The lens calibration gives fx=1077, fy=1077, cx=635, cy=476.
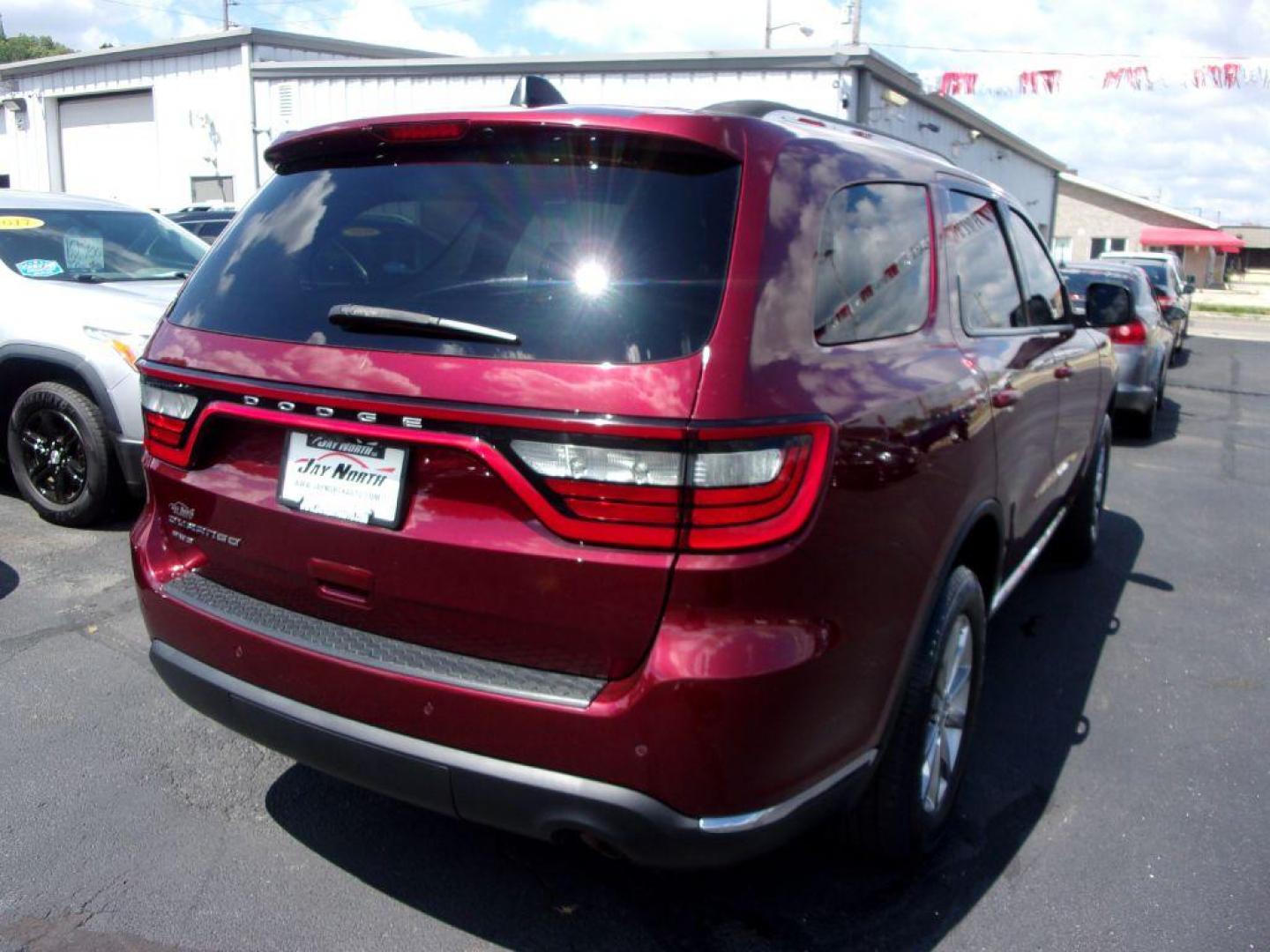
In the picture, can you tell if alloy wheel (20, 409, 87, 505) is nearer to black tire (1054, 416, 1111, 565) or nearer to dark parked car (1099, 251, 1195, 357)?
black tire (1054, 416, 1111, 565)

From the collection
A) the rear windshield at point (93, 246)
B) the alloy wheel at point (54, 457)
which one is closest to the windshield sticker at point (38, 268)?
the rear windshield at point (93, 246)

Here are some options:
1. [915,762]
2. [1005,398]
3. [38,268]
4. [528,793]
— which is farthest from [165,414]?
[38,268]

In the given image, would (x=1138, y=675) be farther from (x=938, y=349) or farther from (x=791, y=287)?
(x=791, y=287)

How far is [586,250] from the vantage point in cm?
224

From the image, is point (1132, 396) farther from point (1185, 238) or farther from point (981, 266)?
point (1185, 238)

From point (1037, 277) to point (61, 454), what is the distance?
15.8ft

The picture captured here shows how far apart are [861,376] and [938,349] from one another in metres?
0.59

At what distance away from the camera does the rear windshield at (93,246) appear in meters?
5.96

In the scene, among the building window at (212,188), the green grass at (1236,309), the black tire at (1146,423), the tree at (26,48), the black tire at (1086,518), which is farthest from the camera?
the tree at (26,48)

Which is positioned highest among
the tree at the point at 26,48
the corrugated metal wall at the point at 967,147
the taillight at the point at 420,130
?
the tree at the point at 26,48

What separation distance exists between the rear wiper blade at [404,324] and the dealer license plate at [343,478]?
0.25m

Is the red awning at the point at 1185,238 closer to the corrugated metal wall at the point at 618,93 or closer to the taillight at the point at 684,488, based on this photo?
the corrugated metal wall at the point at 618,93

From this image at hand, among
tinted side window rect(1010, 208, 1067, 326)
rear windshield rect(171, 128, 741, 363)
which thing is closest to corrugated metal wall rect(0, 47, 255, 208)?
tinted side window rect(1010, 208, 1067, 326)

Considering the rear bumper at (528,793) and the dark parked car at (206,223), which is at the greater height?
the dark parked car at (206,223)
